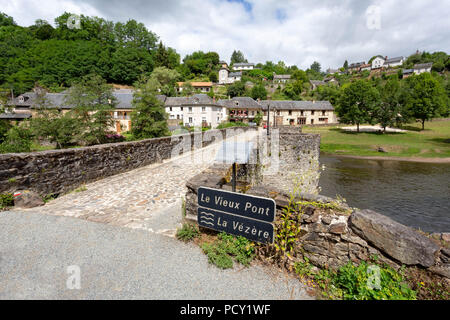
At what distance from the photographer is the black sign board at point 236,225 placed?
3484 millimetres

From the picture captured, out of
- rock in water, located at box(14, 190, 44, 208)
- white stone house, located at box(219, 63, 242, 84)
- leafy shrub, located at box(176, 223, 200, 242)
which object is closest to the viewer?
leafy shrub, located at box(176, 223, 200, 242)

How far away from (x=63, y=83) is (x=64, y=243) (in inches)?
3326

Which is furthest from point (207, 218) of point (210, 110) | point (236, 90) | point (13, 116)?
point (236, 90)

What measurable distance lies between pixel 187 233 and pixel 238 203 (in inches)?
53.2

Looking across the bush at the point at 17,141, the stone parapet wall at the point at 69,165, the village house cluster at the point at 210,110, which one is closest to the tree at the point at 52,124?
the bush at the point at 17,141

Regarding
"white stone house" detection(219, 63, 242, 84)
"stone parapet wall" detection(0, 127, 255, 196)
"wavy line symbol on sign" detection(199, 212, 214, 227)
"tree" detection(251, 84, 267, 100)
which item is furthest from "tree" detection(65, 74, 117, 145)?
"white stone house" detection(219, 63, 242, 84)

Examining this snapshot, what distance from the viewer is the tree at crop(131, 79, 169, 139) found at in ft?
70.8

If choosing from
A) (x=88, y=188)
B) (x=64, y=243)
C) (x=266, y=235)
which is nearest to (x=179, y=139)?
(x=88, y=188)

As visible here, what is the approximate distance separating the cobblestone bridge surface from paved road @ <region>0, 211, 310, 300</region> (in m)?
0.55

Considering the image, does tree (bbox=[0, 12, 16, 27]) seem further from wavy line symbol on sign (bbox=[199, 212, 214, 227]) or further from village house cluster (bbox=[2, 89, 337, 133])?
wavy line symbol on sign (bbox=[199, 212, 214, 227])

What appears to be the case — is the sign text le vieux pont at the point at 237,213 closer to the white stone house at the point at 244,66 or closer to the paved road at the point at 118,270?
the paved road at the point at 118,270

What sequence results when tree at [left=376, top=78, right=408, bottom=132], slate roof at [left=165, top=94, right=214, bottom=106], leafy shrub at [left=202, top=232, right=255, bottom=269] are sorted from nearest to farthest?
leafy shrub at [left=202, top=232, right=255, bottom=269]
tree at [left=376, top=78, right=408, bottom=132]
slate roof at [left=165, top=94, right=214, bottom=106]

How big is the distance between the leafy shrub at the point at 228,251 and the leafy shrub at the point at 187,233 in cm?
37

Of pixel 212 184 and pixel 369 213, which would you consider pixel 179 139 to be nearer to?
pixel 212 184
